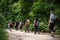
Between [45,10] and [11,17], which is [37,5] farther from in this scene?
[11,17]

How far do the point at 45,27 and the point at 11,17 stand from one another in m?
16.0

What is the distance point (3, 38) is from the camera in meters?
9.63

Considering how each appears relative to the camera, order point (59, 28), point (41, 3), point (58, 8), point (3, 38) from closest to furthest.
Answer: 1. point (3, 38)
2. point (58, 8)
3. point (59, 28)
4. point (41, 3)

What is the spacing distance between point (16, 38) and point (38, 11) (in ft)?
35.5

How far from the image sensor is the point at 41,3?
81.3 ft

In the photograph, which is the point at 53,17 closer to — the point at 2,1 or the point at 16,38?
the point at 16,38

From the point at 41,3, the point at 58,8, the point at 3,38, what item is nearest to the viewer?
the point at 3,38

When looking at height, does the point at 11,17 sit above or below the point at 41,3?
below

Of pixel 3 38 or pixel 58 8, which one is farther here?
pixel 58 8

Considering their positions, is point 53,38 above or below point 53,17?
below

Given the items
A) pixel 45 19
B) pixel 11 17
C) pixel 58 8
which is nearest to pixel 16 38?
pixel 58 8

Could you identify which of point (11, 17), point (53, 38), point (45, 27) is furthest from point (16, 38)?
point (11, 17)

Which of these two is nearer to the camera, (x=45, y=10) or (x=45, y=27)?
(x=45, y=27)

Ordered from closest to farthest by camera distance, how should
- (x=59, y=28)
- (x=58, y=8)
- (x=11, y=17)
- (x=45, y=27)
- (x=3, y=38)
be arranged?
(x=3, y=38) → (x=58, y=8) → (x=59, y=28) → (x=45, y=27) → (x=11, y=17)
